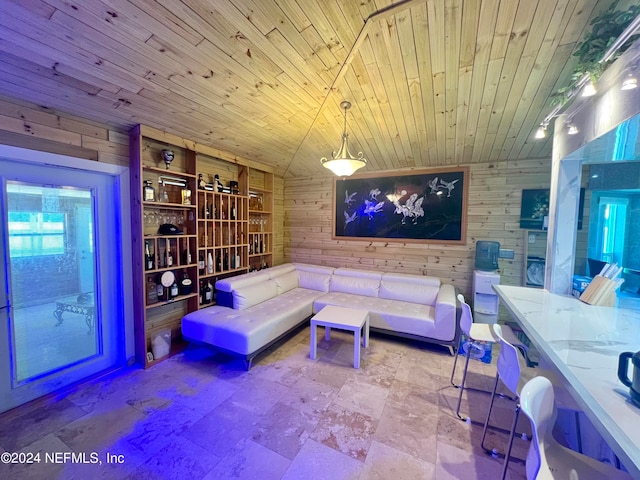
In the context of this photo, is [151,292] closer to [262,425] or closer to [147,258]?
[147,258]

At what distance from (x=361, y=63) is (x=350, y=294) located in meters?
3.12

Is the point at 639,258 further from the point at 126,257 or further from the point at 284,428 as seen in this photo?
the point at 126,257

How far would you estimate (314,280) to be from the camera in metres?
4.48

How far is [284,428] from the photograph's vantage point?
194 cm

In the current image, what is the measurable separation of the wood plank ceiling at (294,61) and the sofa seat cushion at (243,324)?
2.23 metres

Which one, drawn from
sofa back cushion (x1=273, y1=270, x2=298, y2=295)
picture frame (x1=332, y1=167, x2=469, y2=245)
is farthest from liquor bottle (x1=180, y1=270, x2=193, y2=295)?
picture frame (x1=332, y1=167, x2=469, y2=245)

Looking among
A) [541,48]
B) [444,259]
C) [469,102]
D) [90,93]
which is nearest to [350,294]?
[444,259]

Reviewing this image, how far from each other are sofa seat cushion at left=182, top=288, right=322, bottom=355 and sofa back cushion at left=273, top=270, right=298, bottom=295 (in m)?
0.57

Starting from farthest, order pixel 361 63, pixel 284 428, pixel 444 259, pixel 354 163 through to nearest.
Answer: pixel 444 259 → pixel 354 163 → pixel 361 63 → pixel 284 428

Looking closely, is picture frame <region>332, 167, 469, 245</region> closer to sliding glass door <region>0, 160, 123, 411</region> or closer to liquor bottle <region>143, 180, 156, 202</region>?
liquor bottle <region>143, 180, 156, 202</region>

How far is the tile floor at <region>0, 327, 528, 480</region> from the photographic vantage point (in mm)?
1634

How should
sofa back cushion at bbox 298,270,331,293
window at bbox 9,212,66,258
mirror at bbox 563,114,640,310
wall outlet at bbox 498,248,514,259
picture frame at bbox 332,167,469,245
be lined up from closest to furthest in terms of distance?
mirror at bbox 563,114,640,310
window at bbox 9,212,66,258
wall outlet at bbox 498,248,514,259
picture frame at bbox 332,167,469,245
sofa back cushion at bbox 298,270,331,293

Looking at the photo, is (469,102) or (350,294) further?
(350,294)

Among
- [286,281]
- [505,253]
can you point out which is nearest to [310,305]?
[286,281]
